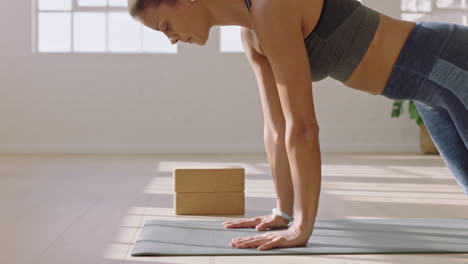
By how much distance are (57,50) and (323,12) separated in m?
5.42

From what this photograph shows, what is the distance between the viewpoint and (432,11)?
7.05 meters

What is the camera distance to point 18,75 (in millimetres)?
6652

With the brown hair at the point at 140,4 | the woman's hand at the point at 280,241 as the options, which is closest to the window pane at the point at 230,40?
the brown hair at the point at 140,4

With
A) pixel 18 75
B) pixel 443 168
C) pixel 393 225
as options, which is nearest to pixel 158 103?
pixel 18 75

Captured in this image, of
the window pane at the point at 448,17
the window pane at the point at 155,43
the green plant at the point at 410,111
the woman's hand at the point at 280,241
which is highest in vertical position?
the window pane at the point at 448,17

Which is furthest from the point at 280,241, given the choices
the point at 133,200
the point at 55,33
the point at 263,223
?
the point at 55,33

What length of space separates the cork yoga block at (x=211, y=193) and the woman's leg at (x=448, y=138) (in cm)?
88

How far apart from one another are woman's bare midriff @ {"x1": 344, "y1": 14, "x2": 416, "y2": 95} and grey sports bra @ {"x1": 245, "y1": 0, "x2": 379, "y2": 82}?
0.07 ft

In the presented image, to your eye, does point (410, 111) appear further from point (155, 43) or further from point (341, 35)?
point (341, 35)

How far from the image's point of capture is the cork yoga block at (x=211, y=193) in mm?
2693

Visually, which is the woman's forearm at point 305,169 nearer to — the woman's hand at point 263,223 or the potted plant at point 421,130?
the woman's hand at point 263,223

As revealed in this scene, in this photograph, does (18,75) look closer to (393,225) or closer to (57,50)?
(57,50)

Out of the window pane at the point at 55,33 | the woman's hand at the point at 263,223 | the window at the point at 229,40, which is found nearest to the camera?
the woman's hand at the point at 263,223

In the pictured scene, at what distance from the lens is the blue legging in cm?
186
